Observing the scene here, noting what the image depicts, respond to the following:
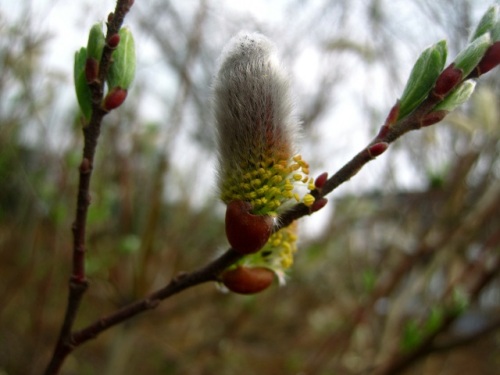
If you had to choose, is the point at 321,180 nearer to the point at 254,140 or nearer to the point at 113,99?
the point at 254,140

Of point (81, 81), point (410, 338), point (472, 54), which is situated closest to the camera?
point (472, 54)

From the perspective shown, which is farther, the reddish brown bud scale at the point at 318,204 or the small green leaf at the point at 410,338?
the small green leaf at the point at 410,338

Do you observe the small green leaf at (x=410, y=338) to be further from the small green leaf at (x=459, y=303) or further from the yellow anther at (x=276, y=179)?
the yellow anther at (x=276, y=179)

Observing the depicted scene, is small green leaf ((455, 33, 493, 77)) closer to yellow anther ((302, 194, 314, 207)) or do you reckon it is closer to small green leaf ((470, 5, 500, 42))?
small green leaf ((470, 5, 500, 42))

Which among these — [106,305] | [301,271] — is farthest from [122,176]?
[301,271]

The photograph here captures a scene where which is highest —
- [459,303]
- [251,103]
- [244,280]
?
[459,303]

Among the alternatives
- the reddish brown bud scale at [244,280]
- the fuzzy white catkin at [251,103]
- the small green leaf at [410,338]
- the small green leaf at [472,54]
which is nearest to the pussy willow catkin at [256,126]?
the fuzzy white catkin at [251,103]

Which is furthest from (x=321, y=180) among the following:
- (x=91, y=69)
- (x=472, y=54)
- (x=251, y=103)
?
(x=91, y=69)
